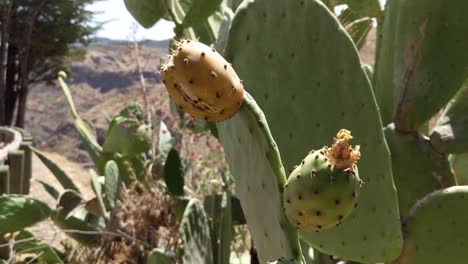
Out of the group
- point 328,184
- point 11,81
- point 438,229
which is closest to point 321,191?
point 328,184

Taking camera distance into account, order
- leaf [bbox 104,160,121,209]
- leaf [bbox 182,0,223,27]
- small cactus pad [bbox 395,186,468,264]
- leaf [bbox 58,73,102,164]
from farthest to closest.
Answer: leaf [bbox 58,73,102,164]
leaf [bbox 104,160,121,209]
leaf [bbox 182,0,223,27]
small cactus pad [bbox 395,186,468,264]

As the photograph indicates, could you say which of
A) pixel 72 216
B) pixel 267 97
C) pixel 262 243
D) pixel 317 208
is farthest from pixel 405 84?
pixel 72 216

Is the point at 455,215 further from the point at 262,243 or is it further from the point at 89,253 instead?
the point at 89,253

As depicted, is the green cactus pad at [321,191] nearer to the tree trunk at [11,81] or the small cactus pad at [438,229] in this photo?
the small cactus pad at [438,229]

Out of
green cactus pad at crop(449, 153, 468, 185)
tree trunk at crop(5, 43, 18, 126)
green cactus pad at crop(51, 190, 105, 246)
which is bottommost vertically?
tree trunk at crop(5, 43, 18, 126)

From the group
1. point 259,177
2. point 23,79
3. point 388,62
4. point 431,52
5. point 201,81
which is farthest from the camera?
point 23,79

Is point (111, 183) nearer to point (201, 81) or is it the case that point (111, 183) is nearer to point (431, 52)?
point (431, 52)

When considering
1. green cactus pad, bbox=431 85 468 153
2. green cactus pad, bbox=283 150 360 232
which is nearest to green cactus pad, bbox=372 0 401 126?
green cactus pad, bbox=431 85 468 153

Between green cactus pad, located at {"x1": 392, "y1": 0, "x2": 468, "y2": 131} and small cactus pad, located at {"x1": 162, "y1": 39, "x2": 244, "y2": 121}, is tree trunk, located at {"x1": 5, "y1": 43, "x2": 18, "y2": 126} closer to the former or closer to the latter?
green cactus pad, located at {"x1": 392, "y1": 0, "x2": 468, "y2": 131}
